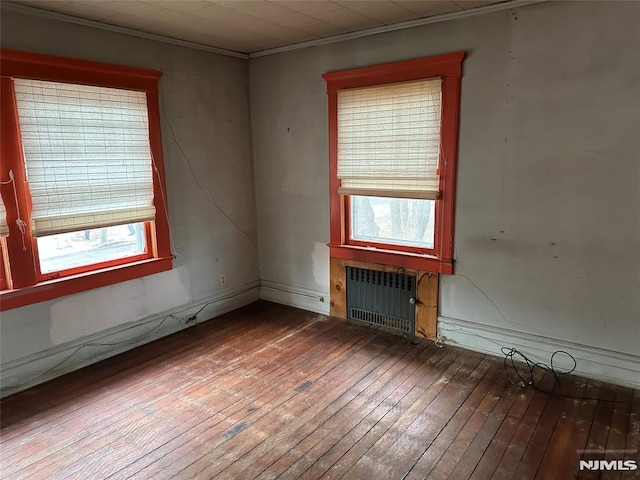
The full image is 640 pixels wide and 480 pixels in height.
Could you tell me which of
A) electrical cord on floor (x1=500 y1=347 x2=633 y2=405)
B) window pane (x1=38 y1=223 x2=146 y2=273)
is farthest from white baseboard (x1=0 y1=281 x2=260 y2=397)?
electrical cord on floor (x1=500 y1=347 x2=633 y2=405)

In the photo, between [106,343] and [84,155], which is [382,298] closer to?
[106,343]

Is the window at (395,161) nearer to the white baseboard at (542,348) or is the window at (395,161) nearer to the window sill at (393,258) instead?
the window sill at (393,258)

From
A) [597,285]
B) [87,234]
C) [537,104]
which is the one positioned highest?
[537,104]

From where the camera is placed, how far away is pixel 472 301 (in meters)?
3.40

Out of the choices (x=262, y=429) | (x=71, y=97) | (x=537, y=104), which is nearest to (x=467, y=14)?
(x=537, y=104)

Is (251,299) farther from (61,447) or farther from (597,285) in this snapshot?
(597,285)

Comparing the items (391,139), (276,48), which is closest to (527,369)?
(391,139)

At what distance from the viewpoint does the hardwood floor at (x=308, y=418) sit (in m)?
2.22

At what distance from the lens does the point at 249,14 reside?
3.05 meters

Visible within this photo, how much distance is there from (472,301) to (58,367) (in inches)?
122

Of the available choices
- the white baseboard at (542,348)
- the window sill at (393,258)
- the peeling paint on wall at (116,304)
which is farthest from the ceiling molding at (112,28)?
the white baseboard at (542,348)

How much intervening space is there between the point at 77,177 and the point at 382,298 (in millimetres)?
2571

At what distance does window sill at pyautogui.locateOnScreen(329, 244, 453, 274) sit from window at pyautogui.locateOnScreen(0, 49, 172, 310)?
5.12 feet

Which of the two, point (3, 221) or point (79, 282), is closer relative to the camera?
point (3, 221)
